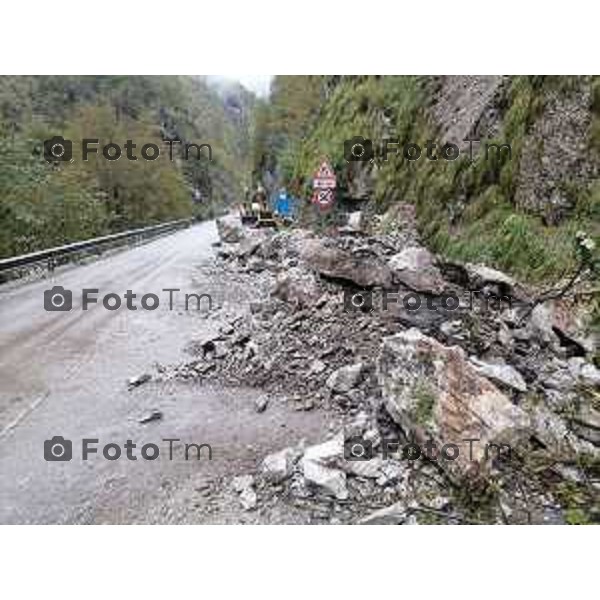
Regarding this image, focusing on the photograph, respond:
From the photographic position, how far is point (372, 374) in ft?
23.9

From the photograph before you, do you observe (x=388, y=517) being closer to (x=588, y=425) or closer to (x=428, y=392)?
(x=428, y=392)

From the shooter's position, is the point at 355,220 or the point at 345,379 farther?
the point at 355,220

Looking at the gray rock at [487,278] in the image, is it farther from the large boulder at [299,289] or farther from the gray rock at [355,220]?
the gray rock at [355,220]

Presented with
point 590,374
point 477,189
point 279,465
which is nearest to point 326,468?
point 279,465

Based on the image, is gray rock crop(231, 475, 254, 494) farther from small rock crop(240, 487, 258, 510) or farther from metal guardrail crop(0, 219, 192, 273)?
metal guardrail crop(0, 219, 192, 273)

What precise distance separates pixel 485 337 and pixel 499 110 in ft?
25.2

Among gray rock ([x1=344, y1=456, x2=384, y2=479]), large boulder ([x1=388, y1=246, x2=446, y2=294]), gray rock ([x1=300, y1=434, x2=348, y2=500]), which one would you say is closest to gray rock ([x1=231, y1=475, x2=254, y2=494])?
gray rock ([x1=300, y1=434, x2=348, y2=500])

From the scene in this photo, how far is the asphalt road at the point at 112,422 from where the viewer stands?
5.64 m

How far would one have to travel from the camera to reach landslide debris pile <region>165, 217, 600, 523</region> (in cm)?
535

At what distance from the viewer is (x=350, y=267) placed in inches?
365

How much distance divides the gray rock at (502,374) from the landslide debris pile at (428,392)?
0.06 ft

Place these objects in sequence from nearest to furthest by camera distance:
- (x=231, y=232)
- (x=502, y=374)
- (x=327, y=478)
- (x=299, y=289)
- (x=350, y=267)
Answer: (x=327, y=478) → (x=502, y=374) → (x=350, y=267) → (x=299, y=289) → (x=231, y=232)

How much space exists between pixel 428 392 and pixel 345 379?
1.66 meters

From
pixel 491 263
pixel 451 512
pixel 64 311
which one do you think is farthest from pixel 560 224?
pixel 64 311
